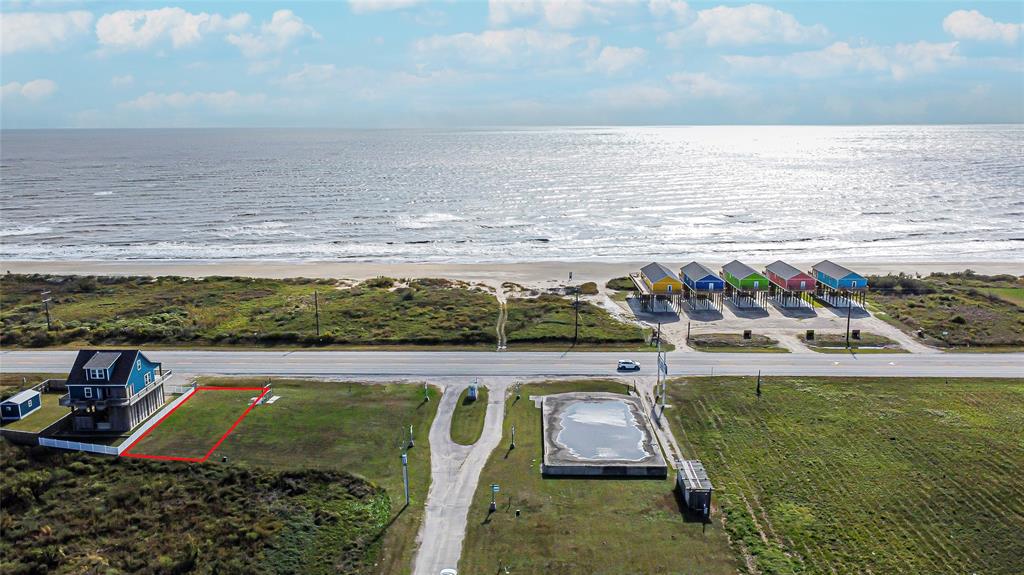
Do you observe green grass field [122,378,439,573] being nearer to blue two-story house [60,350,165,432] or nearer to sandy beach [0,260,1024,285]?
blue two-story house [60,350,165,432]

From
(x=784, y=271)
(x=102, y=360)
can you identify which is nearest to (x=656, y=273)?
(x=784, y=271)

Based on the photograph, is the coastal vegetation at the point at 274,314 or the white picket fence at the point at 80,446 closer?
the white picket fence at the point at 80,446

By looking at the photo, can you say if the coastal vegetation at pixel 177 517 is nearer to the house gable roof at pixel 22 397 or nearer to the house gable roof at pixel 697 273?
the house gable roof at pixel 22 397

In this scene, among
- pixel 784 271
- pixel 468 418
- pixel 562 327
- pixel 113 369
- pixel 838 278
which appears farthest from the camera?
pixel 784 271

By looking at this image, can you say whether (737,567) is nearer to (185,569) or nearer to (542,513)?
(542,513)

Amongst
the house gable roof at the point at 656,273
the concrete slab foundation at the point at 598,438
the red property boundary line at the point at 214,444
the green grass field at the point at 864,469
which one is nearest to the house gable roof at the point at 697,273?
the house gable roof at the point at 656,273

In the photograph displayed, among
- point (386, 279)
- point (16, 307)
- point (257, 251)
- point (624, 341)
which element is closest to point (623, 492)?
point (624, 341)

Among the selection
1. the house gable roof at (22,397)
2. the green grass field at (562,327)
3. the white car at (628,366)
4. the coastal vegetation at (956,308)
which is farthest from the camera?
the coastal vegetation at (956,308)

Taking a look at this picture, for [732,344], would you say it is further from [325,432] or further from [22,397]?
[22,397]
